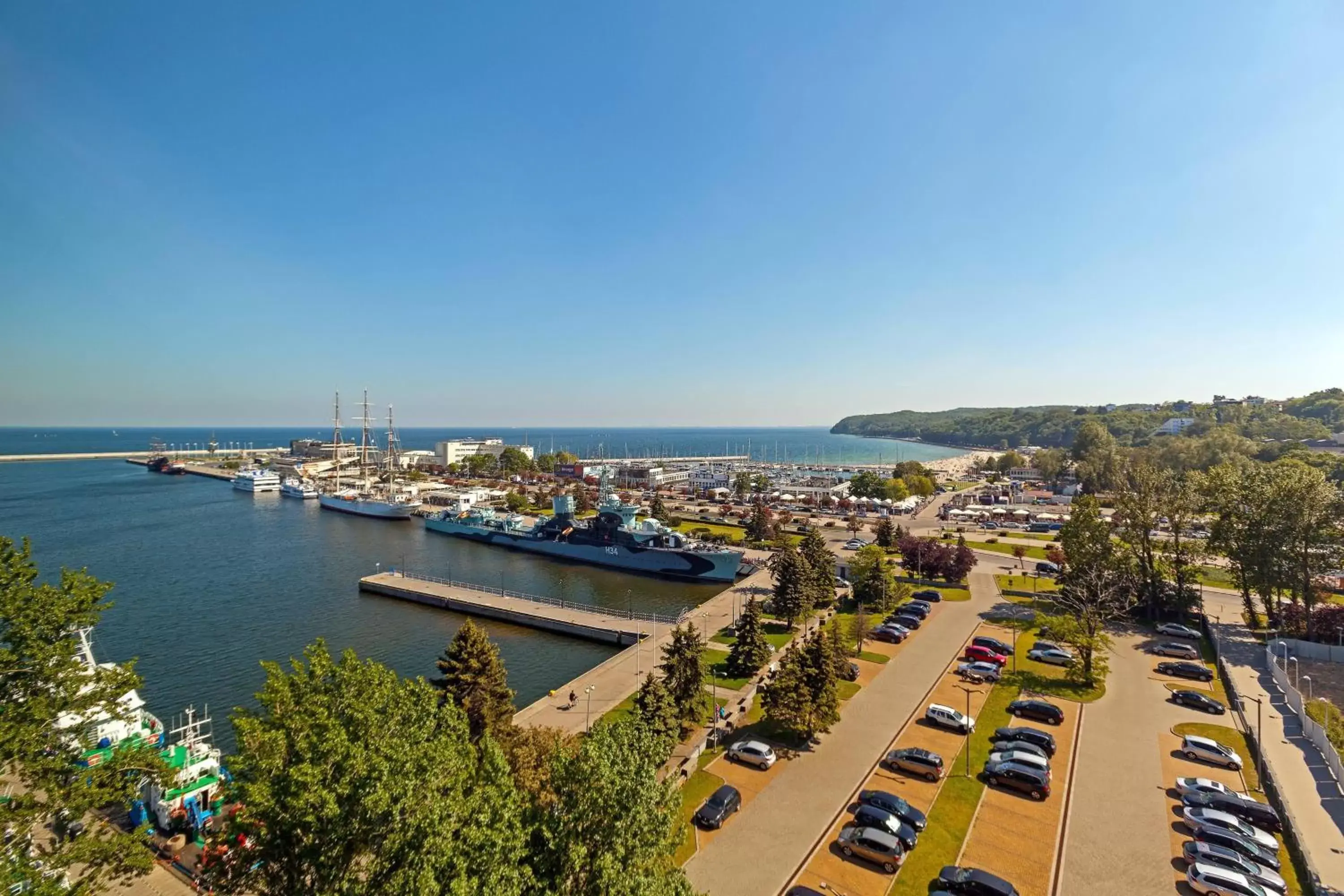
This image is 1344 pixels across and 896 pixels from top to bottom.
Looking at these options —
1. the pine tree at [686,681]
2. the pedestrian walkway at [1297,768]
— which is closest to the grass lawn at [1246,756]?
the pedestrian walkway at [1297,768]

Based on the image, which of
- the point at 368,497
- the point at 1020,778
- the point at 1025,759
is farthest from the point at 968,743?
the point at 368,497

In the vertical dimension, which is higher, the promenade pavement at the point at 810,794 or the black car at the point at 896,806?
the black car at the point at 896,806

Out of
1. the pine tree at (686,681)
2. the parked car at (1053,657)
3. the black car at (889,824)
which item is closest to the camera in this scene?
the black car at (889,824)

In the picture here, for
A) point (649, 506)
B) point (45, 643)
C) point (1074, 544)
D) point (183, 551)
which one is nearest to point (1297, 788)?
point (1074, 544)

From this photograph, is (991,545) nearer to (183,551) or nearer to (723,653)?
(723,653)

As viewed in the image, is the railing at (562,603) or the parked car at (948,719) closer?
the parked car at (948,719)

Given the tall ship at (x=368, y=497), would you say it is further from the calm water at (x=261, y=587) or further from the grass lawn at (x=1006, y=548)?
the grass lawn at (x=1006, y=548)

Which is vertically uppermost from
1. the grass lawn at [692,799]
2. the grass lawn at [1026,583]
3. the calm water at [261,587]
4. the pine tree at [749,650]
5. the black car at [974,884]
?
the pine tree at [749,650]
